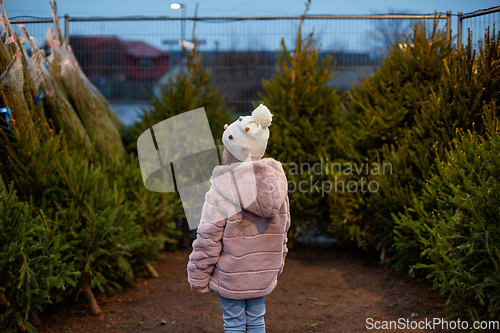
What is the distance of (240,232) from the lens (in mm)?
2436

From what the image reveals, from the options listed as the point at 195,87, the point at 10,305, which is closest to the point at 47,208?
the point at 10,305

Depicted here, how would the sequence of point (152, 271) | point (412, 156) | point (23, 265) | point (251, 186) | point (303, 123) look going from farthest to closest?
1. point (303, 123)
2. point (152, 271)
3. point (412, 156)
4. point (23, 265)
5. point (251, 186)

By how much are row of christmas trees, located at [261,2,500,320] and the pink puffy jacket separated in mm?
1301

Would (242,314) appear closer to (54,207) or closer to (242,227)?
(242,227)

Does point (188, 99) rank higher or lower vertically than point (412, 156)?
higher

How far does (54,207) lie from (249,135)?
6.58ft

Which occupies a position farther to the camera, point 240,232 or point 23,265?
point 23,265

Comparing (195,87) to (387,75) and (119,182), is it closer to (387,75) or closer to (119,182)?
(119,182)

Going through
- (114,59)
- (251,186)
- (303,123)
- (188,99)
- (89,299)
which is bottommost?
(89,299)

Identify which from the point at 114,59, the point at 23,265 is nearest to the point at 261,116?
the point at 23,265

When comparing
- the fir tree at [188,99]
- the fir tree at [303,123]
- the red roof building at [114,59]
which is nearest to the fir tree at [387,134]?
the fir tree at [303,123]

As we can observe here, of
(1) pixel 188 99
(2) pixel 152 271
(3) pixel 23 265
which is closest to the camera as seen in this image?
(3) pixel 23 265

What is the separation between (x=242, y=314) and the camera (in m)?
2.54

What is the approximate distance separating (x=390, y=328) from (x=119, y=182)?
9.32ft
